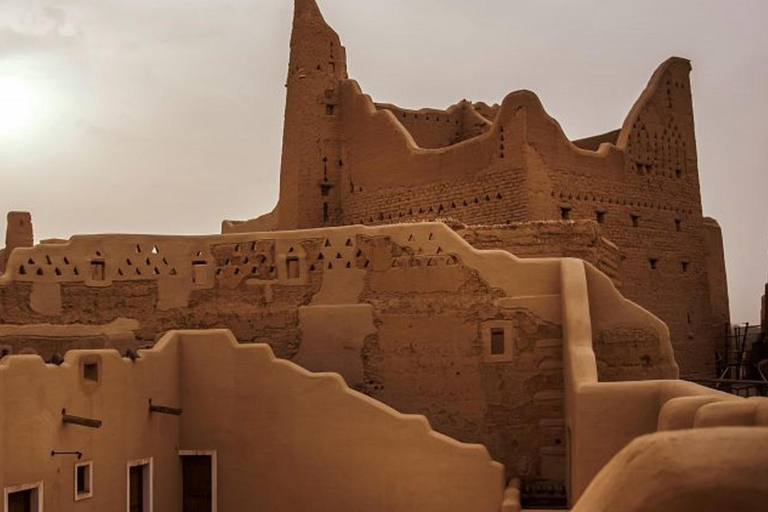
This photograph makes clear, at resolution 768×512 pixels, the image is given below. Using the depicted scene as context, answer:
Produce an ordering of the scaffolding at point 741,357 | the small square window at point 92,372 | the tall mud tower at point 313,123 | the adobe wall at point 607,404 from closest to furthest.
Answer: the adobe wall at point 607,404, the small square window at point 92,372, the tall mud tower at point 313,123, the scaffolding at point 741,357

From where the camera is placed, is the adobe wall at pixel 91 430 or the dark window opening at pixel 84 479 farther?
the dark window opening at pixel 84 479

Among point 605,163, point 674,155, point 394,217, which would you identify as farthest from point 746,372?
point 394,217

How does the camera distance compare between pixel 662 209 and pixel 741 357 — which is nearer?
pixel 662 209

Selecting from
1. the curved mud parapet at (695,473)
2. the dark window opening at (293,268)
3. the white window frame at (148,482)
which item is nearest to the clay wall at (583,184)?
the dark window opening at (293,268)

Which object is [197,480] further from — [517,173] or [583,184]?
[583,184]

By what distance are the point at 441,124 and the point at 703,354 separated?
299 inches

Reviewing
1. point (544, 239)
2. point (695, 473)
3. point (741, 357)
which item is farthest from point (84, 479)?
point (741, 357)

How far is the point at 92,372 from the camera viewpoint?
12.9 m

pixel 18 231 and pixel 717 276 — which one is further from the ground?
pixel 18 231

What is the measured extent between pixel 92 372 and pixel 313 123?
9.99 meters

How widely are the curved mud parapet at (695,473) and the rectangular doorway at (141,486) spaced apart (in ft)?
32.6

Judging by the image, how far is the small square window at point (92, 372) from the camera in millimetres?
12859

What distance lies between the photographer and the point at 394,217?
65.3 ft

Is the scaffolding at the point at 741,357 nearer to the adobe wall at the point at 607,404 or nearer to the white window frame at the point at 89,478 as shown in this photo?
the adobe wall at the point at 607,404
